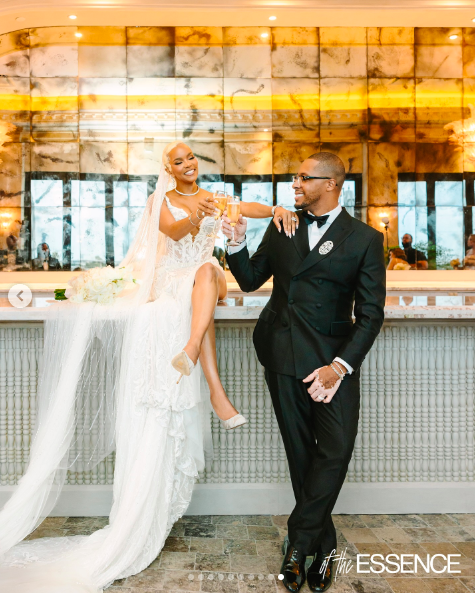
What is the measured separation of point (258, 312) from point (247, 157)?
7186 millimetres

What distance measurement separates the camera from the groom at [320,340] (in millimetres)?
2629

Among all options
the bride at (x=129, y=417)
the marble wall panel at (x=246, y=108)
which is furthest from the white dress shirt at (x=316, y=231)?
the marble wall panel at (x=246, y=108)

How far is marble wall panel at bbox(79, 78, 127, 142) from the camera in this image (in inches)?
389

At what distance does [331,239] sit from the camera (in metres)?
2.69

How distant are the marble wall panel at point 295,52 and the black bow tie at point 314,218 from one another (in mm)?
7922

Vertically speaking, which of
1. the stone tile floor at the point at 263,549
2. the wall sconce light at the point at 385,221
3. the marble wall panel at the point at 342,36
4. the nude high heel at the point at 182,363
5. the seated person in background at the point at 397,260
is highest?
the marble wall panel at the point at 342,36

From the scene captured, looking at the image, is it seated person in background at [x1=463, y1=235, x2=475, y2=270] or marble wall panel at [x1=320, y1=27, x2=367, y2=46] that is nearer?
marble wall panel at [x1=320, y1=27, x2=367, y2=46]

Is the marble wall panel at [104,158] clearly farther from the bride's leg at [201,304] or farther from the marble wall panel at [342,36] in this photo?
the bride's leg at [201,304]

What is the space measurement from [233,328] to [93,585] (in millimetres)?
1569

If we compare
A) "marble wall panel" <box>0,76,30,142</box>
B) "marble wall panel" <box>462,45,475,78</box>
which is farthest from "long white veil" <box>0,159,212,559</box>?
"marble wall panel" <box>462,45,475,78</box>

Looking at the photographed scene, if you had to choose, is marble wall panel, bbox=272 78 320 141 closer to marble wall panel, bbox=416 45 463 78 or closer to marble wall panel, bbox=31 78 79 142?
marble wall panel, bbox=416 45 463 78

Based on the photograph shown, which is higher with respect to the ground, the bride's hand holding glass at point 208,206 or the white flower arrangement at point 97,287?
the bride's hand holding glass at point 208,206

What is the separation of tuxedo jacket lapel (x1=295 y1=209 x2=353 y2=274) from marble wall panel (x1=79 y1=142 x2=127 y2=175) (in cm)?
781

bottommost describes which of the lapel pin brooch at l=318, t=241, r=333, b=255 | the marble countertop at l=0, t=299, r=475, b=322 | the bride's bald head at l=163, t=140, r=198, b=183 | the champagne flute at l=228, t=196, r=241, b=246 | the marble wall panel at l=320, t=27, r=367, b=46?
the marble countertop at l=0, t=299, r=475, b=322
